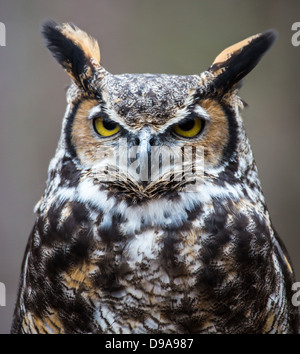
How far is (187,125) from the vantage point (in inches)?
57.5

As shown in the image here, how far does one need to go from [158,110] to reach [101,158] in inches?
8.9

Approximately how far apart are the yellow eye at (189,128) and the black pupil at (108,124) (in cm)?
17

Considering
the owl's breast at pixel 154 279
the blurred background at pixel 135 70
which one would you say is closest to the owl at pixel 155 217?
the owl's breast at pixel 154 279

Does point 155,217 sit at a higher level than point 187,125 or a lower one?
lower

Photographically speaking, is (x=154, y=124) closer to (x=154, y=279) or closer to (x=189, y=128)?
(x=189, y=128)

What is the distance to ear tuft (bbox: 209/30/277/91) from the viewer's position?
1.53 metres

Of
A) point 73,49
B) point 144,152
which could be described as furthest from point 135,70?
point 144,152

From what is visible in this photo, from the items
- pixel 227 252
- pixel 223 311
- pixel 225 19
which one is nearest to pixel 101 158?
pixel 227 252

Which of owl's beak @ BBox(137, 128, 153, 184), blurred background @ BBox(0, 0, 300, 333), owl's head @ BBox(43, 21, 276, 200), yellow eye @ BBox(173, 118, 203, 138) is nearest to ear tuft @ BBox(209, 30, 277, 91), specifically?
owl's head @ BBox(43, 21, 276, 200)

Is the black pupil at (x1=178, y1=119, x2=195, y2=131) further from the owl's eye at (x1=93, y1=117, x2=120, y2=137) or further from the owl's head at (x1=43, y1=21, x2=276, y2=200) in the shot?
the owl's eye at (x1=93, y1=117, x2=120, y2=137)

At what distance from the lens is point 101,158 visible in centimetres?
148

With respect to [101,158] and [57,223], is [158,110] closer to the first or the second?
[101,158]

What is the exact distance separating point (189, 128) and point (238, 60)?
295 millimetres

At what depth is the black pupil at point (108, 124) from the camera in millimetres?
1448
